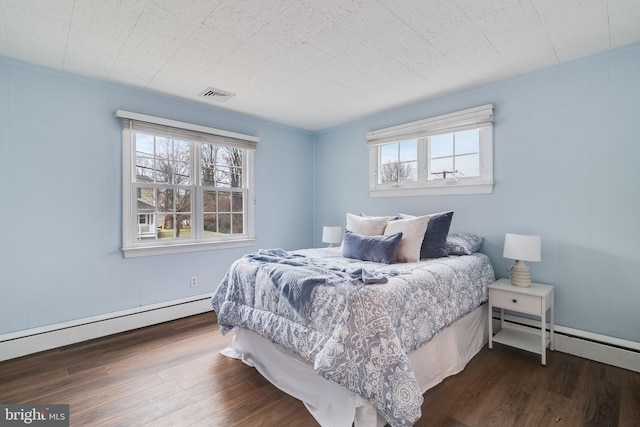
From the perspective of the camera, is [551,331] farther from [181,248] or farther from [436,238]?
[181,248]

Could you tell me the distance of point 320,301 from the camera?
177 cm

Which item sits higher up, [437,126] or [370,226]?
[437,126]

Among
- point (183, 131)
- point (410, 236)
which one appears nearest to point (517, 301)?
point (410, 236)

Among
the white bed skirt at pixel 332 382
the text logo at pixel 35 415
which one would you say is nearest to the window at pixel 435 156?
the white bed skirt at pixel 332 382

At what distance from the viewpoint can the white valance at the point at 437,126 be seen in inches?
117

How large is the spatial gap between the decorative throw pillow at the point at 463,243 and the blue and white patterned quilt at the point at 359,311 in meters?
0.15

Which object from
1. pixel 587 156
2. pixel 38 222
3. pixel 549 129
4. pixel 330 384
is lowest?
pixel 330 384

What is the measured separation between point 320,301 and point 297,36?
1823 mm

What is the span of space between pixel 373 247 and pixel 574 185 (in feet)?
5.75

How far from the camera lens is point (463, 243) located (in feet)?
9.23

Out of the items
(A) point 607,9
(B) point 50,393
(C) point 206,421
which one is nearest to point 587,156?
(A) point 607,9

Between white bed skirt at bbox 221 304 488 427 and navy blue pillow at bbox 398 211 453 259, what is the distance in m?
0.57

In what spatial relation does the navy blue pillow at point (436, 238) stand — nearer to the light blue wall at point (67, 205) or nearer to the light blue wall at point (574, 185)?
the light blue wall at point (574, 185)

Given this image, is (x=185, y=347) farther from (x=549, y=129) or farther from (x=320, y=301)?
(x=549, y=129)
